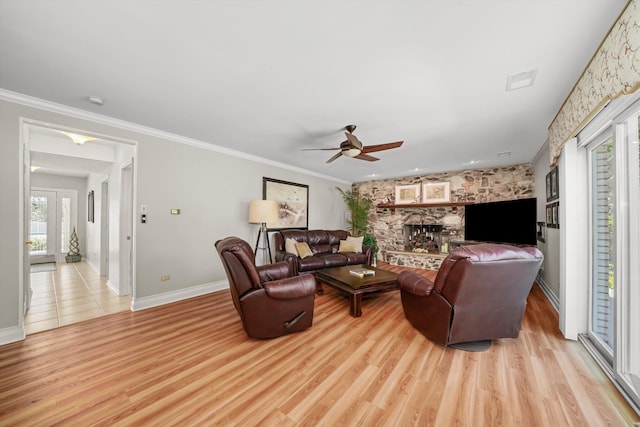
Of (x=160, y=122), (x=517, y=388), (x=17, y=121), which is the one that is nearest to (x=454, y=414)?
(x=517, y=388)

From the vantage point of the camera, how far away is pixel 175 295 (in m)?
3.55

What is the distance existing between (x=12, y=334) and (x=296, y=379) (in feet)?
9.68

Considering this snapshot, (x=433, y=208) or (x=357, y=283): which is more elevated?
(x=433, y=208)

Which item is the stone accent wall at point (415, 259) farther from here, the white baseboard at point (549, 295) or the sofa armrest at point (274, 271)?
the sofa armrest at point (274, 271)

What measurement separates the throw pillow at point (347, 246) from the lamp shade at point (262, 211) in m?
2.05

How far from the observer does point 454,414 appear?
1509 mm

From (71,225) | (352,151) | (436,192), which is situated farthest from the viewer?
(71,225)

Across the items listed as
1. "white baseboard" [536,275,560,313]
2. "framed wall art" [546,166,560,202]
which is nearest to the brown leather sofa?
"white baseboard" [536,275,560,313]

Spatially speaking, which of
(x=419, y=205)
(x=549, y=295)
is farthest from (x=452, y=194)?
(x=549, y=295)

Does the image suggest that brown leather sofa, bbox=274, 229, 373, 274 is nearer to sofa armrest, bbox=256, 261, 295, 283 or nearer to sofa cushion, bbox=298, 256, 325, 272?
sofa cushion, bbox=298, 256, 325, 272

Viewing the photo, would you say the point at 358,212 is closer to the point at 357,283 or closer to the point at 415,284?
the point at 357,283

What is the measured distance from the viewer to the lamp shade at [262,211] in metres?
4.15

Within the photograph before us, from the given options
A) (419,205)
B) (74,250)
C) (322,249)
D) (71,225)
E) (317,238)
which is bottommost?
(74,250)

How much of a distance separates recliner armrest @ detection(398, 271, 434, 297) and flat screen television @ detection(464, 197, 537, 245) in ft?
8.69
